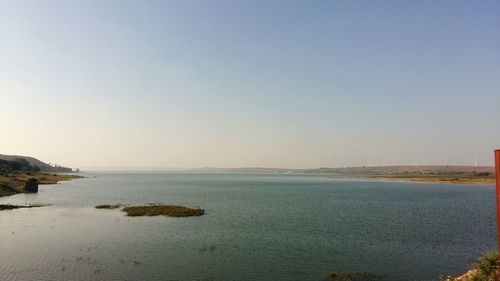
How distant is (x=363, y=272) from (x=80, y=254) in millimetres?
27063

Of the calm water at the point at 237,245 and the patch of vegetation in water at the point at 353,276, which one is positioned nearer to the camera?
the patch of vegetation in water at the point at 353,276

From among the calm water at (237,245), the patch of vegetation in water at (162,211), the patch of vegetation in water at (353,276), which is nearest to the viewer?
the patch of vegetation in water at (353,276)

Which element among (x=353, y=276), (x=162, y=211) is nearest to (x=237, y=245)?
(x=353, y=276)

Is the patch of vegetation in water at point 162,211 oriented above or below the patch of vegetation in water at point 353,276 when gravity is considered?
below

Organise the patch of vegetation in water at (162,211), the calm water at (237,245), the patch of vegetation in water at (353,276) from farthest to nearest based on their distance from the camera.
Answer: the patch of vegetation in water at (162,211) < the calm water at (237,245) < the patch of vegetation in water at (353,276)

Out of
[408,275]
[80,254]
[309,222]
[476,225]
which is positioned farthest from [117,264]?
[476,225]

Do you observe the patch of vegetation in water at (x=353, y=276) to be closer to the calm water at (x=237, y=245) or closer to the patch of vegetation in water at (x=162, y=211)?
the calm water at (x=237, y=245)

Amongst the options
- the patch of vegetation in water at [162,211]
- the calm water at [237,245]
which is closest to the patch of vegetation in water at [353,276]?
the calm water at [237,245]

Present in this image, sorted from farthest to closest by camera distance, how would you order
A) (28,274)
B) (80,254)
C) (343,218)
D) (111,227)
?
(343,218) → (111,227) → (80,254) → (28,274)

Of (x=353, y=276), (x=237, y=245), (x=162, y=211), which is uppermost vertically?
(x=353, y=276)

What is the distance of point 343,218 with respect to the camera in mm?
62094

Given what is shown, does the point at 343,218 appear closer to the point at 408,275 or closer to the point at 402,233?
the point at 402,233

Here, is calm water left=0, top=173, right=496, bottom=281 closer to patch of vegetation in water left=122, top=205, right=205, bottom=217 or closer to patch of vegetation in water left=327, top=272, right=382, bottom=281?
patch of vegetation in water left=327, top=272, right=382, bottom=281

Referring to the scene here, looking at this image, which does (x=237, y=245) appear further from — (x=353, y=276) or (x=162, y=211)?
(x=162, y=211)
